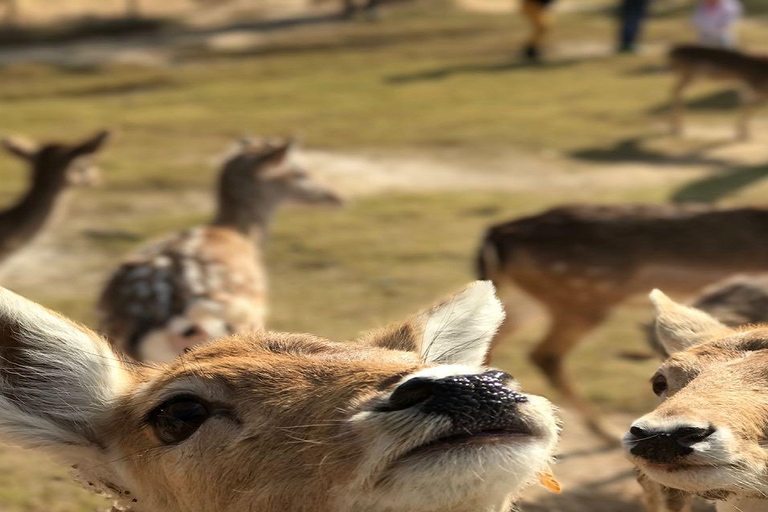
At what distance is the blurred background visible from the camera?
366 inches

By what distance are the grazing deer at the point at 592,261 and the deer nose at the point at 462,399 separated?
485cm

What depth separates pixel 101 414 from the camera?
3023 millimetres

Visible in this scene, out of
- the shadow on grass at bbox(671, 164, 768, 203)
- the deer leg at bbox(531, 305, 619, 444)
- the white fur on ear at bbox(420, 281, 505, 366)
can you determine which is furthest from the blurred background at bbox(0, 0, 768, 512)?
the white fur on ear at bbox(420, 281, 505, 366)

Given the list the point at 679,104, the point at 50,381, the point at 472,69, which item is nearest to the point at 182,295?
the point at 50,381

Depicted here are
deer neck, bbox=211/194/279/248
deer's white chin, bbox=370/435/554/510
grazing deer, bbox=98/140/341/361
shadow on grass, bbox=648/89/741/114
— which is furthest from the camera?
shadow on grass, bbox=648/89/741/114

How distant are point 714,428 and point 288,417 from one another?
102 centimetres

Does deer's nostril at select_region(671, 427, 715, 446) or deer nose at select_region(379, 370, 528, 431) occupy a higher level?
deer nose at select_region(379, 370, 528, 431)

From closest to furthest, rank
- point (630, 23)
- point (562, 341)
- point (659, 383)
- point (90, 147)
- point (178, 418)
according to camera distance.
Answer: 1. point (178, 418)
2. point (659, 383)
3. point (562, 341)
4. point (90, 147)
5. point (630, 23)

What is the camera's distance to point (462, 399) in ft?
7.78

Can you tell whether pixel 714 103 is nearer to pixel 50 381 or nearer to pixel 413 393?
pixel 50 381

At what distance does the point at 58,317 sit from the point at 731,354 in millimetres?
1805

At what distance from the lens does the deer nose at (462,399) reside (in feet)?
7.75

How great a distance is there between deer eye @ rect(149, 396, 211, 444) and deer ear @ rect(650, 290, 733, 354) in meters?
1.62

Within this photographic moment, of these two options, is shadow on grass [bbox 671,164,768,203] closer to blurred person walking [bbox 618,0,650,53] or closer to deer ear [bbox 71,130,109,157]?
deer ear [bbox 71,130,109,157]
